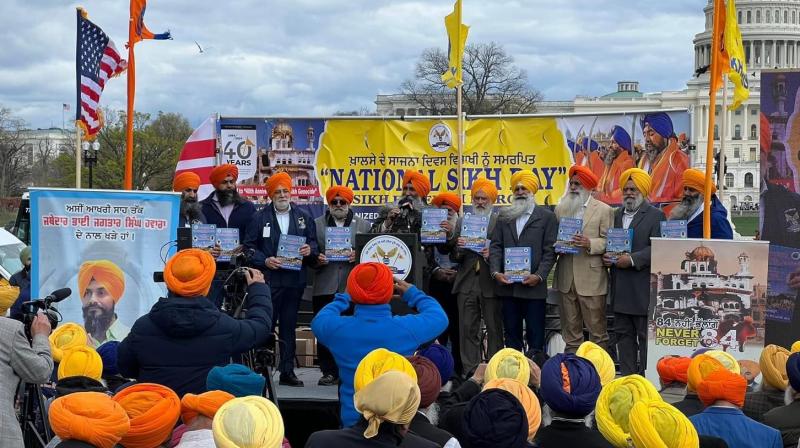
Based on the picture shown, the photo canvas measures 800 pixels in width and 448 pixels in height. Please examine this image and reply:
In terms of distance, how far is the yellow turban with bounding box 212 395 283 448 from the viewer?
14.1ft

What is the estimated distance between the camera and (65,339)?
7379 millimetres

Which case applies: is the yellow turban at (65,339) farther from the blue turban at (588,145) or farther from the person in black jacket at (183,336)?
the blue turban at (588,145)

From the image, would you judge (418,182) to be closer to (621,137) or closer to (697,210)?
(697,210)

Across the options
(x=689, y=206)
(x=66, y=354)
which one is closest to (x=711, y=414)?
(x=66, y=354)

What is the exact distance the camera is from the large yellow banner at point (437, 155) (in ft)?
47.6

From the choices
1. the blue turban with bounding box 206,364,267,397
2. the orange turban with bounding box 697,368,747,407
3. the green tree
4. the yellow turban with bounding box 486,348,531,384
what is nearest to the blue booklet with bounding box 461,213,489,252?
the yellow turban with bounding box 486,348,531,384

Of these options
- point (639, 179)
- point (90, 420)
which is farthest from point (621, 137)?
point (90, 420)

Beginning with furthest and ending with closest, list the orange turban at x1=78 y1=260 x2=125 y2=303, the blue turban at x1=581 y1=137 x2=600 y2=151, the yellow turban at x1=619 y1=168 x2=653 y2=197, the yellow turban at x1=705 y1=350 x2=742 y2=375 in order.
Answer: the blue turban at x1=581 y1=137 x2=600 y2=151
the yellow turban at x1=619 y1=168 x2=653 y2=197
the orange turban at x1=78 y1=260 x2=125 y2=303
the yellow turban at x1=705 y1=350 x2=742 y2=375

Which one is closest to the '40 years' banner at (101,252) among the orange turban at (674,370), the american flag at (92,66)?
the american flag at (92,66)

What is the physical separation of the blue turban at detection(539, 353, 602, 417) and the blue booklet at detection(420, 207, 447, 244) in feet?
17.8

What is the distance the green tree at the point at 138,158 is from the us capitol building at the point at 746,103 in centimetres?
4166

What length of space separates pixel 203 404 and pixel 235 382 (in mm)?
559

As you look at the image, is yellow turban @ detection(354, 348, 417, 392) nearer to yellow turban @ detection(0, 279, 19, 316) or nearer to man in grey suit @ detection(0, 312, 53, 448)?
man in grey suit @ detection(0, 312, 53, 448)

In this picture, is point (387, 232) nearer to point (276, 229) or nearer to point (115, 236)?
point (276, 229)
